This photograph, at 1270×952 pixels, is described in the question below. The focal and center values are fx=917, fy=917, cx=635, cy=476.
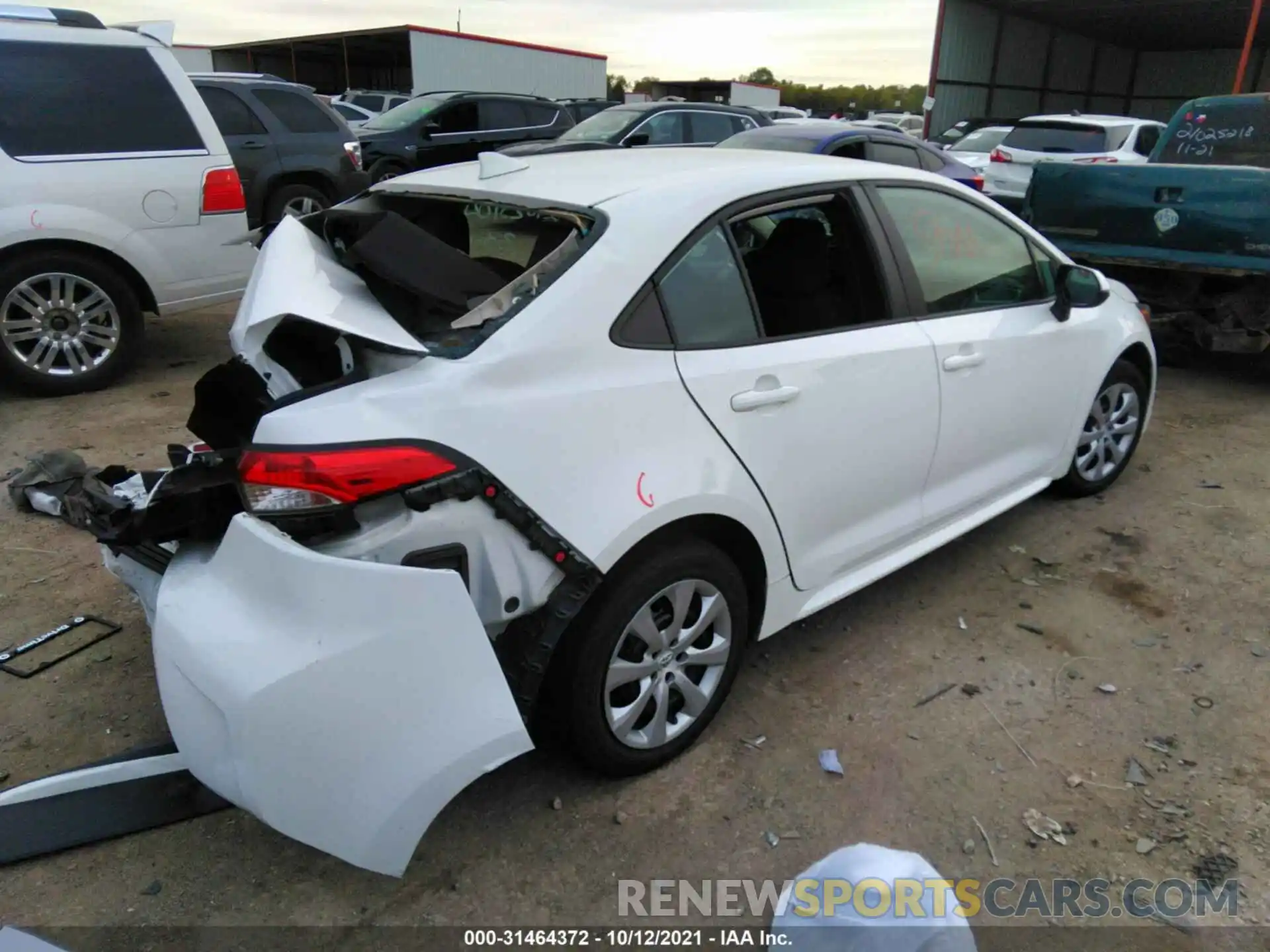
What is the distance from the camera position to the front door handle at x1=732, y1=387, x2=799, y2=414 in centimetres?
253

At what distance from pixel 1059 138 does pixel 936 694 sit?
11.6 metres

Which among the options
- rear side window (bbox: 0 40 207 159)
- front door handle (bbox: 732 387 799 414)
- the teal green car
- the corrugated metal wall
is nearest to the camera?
front door handle (bbox: 732 387 799 414)

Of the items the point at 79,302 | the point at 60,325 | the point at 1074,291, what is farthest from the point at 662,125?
the point at 1074,291

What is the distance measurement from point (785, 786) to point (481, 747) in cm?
102

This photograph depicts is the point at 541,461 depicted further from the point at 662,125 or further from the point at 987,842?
the point at 662,125

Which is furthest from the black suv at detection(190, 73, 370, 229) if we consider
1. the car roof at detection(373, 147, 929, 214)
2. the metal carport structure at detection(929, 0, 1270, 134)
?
the metal carport structure at detection(929, 0, 1270, 134)

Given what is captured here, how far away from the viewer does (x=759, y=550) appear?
2699 millimetres

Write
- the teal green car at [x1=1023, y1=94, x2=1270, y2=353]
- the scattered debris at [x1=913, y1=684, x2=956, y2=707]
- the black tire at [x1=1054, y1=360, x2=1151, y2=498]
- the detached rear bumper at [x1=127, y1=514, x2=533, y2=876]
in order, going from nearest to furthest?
the detached rear bumper at [x1=127, y1=514, x2=533, y2=876]
the scattered debris at [x1=913, y1=684, x2=956, y2=707]
the black tire at [x1=1054, y1=360, x2=1151, y2=498]
the teal green car at [x1=1023, y1=94, x2=1270, y2=353]

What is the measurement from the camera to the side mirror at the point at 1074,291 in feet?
12.1

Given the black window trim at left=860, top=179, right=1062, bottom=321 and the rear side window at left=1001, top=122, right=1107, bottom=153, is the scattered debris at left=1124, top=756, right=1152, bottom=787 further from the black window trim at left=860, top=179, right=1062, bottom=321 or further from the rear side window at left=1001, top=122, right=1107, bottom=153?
the rear side window at left=1001, top=122, right=1107, bottom=153

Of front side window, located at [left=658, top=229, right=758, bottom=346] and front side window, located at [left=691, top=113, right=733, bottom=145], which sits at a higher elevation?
front side window, located at [left=691, top=113, right=733, bottom=145]

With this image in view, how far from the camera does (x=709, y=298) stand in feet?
8.44

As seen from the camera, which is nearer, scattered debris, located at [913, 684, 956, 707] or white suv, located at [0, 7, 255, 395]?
scattered debris, located at [913, 684, 956, 707]

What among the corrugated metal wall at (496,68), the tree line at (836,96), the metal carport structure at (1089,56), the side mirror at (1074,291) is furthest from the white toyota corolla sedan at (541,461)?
the tree line at (836,96)
